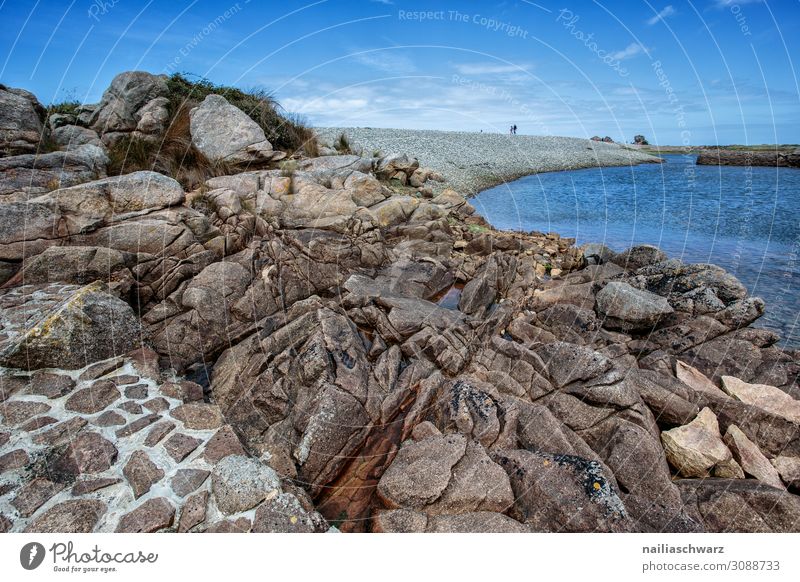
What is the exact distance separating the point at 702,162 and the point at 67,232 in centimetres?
6678

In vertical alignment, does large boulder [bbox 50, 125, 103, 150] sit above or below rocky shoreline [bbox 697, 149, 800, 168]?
below

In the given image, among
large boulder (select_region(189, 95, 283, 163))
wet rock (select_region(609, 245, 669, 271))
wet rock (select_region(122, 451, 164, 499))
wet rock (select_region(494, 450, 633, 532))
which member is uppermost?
large boulder (select_region(189, 95, 283, 163))

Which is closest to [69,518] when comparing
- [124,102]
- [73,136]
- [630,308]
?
[630,308]

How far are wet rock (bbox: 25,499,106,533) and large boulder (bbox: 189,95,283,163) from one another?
44.3 feet

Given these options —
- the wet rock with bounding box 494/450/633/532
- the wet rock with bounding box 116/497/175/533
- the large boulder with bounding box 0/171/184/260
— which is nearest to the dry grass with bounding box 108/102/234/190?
the large boulder with bounding box 0/171/184/260

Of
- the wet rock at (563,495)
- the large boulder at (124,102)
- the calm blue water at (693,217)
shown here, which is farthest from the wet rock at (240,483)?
the large boulder at (124,102)

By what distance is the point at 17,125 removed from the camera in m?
12.3

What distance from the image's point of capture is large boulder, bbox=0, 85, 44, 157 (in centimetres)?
1179

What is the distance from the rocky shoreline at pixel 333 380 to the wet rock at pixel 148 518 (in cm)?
3

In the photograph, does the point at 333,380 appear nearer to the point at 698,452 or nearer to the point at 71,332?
the point at 71,332

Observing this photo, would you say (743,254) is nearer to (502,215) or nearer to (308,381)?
(502,215)

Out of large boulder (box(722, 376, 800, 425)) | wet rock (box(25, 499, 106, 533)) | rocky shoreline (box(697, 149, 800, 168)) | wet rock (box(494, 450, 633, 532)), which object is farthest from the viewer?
rocky shoreline (box(697, 149, 800, 168))

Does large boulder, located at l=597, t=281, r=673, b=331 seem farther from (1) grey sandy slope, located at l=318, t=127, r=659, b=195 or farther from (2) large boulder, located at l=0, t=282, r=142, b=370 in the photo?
(1) grey sandy slope, located at l=318, t=127, r=659, b=195
